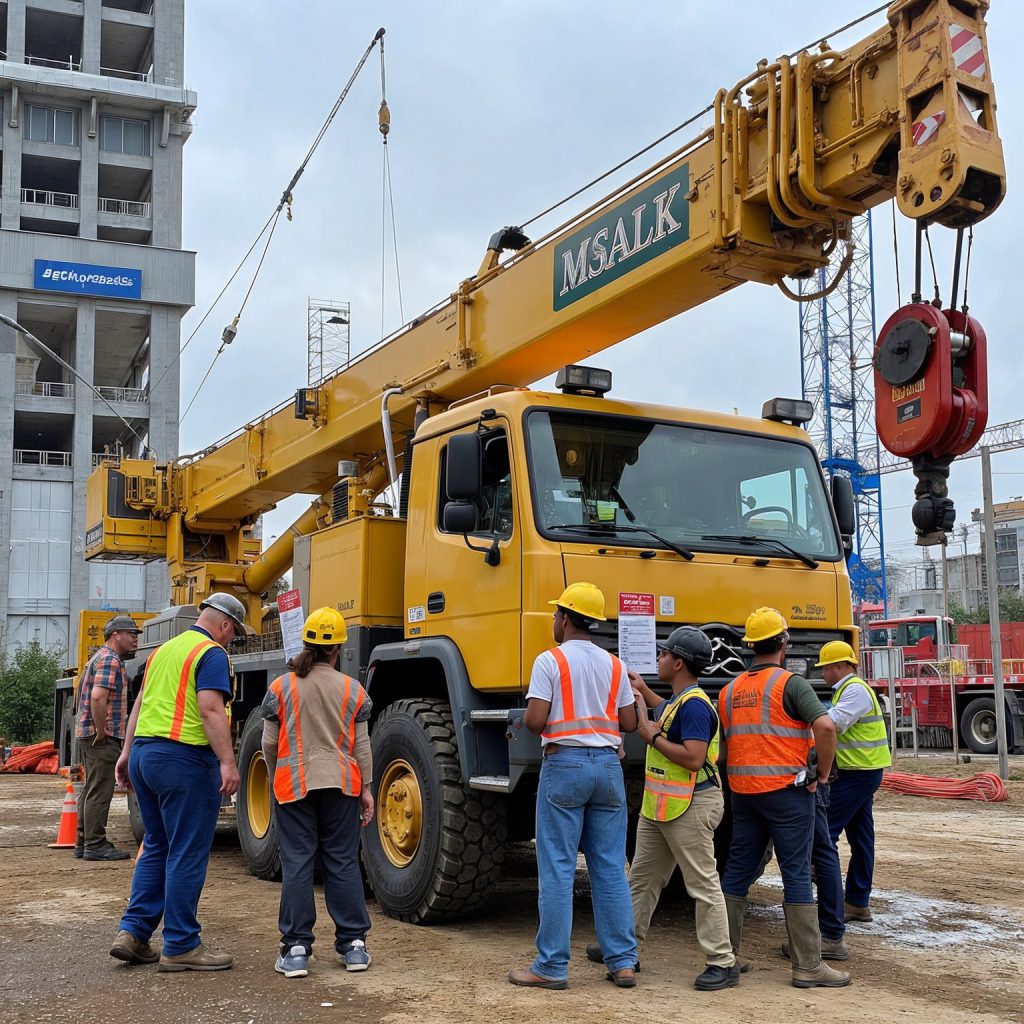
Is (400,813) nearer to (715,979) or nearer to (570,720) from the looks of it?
(570,720)

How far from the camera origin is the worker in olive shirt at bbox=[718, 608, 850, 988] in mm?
5961

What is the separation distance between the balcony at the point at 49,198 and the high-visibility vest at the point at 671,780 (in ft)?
182

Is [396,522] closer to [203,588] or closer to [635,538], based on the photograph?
[635,538]

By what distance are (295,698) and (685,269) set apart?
134 inches

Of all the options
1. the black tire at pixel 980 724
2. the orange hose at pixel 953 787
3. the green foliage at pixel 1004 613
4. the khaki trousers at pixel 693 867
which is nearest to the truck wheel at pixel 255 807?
the khaki trousers at pixel 693 867

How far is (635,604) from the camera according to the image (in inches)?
267

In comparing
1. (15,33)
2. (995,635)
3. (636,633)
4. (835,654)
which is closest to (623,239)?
(636,633)

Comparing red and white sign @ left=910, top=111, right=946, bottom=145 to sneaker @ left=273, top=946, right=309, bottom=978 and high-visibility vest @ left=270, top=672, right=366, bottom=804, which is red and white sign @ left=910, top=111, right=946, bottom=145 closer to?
high-visibility vest @ left=270, top=672, right=366, bottom=804

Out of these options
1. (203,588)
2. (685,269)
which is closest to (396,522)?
(685,269)

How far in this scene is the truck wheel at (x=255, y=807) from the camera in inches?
359

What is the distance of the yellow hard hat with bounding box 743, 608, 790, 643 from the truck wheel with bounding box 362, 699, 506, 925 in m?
1.90

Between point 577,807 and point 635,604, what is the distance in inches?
54.7

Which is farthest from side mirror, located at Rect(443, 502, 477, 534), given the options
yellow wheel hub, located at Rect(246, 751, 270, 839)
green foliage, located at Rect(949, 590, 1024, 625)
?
green foliage, located at Rect(949, 590, 1024, 625)

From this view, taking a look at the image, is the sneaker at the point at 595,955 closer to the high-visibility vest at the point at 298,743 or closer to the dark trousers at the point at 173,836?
the high-visibility vest at the point at 298,743
